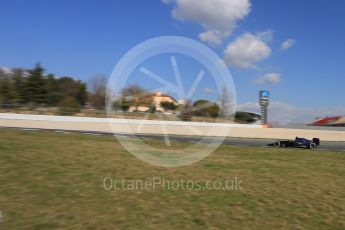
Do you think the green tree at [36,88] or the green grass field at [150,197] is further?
the green tree at [36,88]

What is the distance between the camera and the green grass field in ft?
24.5

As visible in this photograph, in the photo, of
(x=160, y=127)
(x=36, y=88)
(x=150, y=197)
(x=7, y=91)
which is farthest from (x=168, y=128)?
(x=7, y=91)


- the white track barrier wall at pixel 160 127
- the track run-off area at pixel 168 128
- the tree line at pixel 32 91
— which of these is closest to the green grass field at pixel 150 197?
the track run-off area at pixel 168 128

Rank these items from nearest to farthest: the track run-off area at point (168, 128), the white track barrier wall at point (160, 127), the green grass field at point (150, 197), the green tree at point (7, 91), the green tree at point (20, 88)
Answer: the green grass field at point (150, 197) < the track run-off area at point (168, 128) < the white track barrier wall at point (160, 127) < the green tree at point (7, 91) < the green tree at point (20, 88)

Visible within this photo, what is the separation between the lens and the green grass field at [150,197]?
7.48 meters

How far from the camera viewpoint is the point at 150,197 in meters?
9.00

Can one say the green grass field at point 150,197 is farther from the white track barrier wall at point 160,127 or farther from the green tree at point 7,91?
the green tree at point 7,91

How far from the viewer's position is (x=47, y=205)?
7.89 metres

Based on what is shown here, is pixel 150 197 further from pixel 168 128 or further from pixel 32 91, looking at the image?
pixel 32 91

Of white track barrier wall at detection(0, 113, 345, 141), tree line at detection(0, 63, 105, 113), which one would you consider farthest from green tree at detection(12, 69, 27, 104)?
white track barrier wall at detection(0, 113, 345, 141)

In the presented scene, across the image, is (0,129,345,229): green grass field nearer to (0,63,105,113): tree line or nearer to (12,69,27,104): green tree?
(0,63,105,113): tree line

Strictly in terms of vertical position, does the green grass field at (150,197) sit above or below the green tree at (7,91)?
below

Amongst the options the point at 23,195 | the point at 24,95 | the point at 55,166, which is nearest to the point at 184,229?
the point at 23,195

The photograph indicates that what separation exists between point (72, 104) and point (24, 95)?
645 inches
